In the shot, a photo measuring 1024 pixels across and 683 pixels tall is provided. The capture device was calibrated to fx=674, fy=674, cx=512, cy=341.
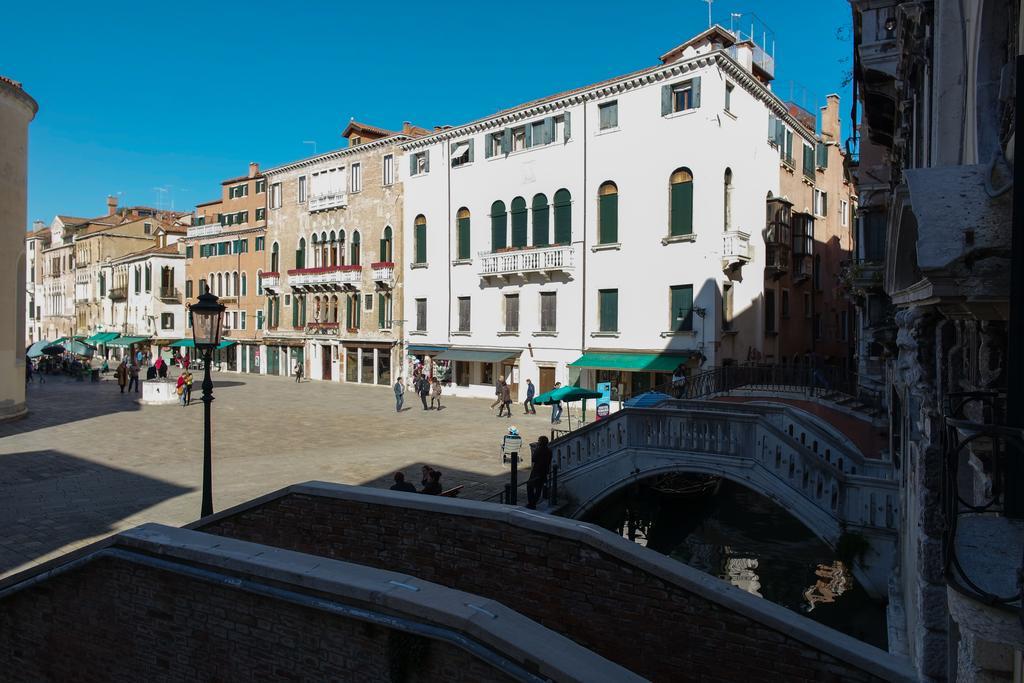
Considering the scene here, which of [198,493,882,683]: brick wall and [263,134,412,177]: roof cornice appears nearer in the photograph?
[198,493,882,683]: brick wall

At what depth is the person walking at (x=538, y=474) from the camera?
11711mm

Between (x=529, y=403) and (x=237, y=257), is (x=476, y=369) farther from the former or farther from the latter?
(x=237, y=257)

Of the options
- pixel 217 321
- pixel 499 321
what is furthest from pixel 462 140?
pixel 217 321

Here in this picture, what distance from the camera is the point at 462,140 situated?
30922 millimetres

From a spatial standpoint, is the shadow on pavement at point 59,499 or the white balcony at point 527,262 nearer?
the shadow on pavement at point 59,499

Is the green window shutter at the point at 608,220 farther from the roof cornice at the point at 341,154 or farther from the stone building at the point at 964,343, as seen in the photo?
the stone building at the point at 964,343

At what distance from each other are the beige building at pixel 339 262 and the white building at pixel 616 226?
461cm

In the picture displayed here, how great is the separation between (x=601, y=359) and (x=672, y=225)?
5.44 meters

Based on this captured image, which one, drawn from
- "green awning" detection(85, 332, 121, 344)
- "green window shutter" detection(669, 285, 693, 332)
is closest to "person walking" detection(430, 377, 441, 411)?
"green window shutter" detection(669, 285, 693, 332)

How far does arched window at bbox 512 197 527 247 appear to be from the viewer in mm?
28391

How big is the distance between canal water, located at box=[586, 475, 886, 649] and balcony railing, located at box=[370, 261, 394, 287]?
21456 millimetres

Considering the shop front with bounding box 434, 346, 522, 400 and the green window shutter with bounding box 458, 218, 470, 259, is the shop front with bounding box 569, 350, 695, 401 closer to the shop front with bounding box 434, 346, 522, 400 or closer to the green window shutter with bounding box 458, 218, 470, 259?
the shop front with bounding box 434, 346, 522, 400

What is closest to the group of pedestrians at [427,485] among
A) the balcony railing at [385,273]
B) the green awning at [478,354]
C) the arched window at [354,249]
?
the green awning at [478,354]

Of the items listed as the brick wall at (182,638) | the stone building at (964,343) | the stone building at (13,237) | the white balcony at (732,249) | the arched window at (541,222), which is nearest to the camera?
the stone building at (964,343)
